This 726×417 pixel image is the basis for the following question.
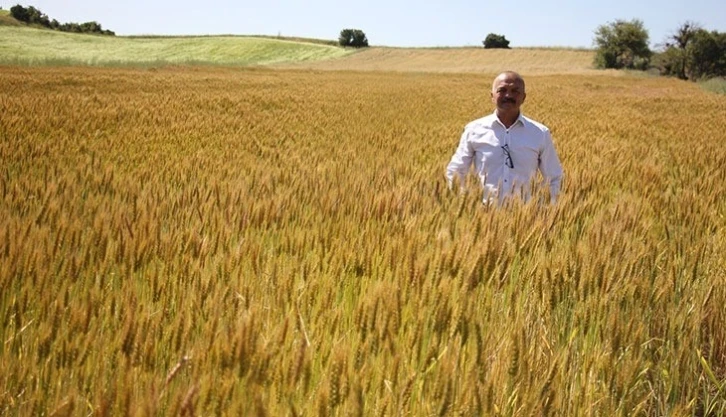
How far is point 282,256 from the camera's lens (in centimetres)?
198

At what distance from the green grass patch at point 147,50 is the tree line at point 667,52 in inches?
1256

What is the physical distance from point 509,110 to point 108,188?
257 cm

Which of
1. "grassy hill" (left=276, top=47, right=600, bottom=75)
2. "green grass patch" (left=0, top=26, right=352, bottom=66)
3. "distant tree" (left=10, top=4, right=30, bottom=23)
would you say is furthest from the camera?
"distant tree" (left=10, top=4, right=30, bottom=23)

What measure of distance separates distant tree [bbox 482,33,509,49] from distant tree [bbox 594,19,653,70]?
21.3 metres

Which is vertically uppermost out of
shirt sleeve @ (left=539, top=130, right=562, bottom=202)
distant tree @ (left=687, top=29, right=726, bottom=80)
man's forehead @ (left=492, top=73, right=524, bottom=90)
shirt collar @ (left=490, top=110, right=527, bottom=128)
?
distant tree @ (left=687, top=29, right=726, bottom=80)

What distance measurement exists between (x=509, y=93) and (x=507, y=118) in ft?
0.68

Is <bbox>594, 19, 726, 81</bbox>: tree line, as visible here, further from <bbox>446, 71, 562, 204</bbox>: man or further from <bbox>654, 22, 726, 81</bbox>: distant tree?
<bbox>446, 71, 562, 204</bbox>: man

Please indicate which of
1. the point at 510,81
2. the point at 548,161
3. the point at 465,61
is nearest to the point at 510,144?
the point at 548,161

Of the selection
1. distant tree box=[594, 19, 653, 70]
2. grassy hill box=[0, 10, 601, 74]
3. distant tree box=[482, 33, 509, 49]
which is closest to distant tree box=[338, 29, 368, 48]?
grassy hill box=[0, 10, 601, 74]

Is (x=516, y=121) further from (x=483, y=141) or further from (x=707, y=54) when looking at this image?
(x=707, y=54)

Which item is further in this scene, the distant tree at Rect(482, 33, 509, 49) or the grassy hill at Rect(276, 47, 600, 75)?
the distant tree at Rect(482, 33, 509, 49)

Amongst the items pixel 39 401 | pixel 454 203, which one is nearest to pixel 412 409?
pixel 39 401

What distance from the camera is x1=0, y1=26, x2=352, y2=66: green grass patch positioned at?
4677 cm

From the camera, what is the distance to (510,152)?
400cm
